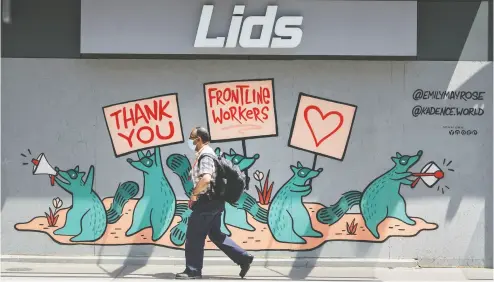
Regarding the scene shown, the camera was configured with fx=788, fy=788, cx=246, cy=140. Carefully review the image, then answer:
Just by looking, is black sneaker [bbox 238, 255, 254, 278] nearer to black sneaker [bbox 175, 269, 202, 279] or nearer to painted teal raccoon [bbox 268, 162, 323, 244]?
black sneaker [bbox 175, 269, 202, 279]

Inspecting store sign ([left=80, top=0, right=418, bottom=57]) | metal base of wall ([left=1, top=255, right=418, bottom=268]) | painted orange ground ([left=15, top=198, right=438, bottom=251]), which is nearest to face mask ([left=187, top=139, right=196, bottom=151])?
painted orange ground ([left=15, top=198, right=438, bottom=251])

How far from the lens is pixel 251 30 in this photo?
10.5 meters

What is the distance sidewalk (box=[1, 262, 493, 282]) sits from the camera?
9.88 meters

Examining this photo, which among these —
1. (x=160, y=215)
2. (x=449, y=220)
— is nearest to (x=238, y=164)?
(x=160, y=215)

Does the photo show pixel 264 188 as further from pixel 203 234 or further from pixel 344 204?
pixel 203 234

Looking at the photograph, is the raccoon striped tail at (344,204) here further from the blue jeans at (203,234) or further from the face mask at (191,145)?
the face mask at (191,145)

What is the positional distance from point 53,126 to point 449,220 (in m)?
5.53

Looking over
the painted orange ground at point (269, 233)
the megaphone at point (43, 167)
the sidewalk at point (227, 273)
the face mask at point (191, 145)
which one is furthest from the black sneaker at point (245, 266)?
the megaphone at point (43, 167)

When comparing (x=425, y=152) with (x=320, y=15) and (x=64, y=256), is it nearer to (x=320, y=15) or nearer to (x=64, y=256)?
(x=320, y=15)

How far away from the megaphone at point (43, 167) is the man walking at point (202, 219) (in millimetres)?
2290

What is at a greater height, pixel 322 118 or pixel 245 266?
pixel 322 118

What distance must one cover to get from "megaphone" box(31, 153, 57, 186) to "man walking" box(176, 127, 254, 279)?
2290 millimetres

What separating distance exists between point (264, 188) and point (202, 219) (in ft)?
4.76

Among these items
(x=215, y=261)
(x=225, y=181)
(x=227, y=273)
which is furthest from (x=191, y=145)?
(x=227, y=273)
